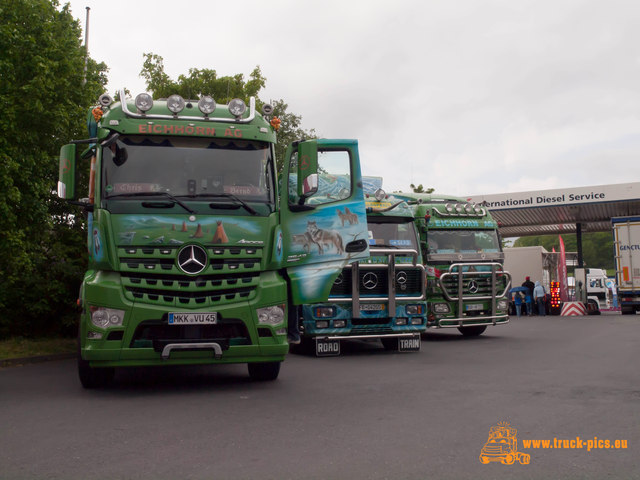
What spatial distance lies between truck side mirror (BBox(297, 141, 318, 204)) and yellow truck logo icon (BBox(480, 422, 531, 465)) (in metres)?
3.79

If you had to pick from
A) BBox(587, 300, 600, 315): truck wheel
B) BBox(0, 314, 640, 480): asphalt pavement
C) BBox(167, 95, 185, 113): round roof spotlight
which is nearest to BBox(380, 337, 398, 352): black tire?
BBox(0, 314, 640, 480): asphalt pavement

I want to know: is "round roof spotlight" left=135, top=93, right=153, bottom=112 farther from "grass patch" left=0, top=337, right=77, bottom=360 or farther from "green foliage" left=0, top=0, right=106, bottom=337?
"grass patch" left=0, top=337, right=77, bottom=360

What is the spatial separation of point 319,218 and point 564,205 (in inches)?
1055

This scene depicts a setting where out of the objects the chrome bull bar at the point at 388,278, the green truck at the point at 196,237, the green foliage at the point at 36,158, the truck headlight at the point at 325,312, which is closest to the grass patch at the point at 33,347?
the green foliage at the point at 36,158

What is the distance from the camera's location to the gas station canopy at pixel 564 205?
105ft

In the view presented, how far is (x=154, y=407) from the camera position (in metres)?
7.33

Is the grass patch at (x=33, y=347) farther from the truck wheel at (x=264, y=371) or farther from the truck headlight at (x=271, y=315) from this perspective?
the truck headlight at (x=271, y=315)

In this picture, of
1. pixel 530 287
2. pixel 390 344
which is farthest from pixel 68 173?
pixel 530 287

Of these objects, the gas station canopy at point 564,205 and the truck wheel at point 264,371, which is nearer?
the truck wheel at point 264,371

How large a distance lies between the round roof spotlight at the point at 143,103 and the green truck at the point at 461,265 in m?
9.09

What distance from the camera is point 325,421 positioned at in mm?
6477

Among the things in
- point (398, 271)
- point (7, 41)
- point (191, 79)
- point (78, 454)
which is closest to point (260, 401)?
point (78, 454)

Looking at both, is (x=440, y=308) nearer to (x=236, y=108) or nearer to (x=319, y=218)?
(x=319, y=218)

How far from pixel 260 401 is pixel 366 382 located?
196 centimetres
